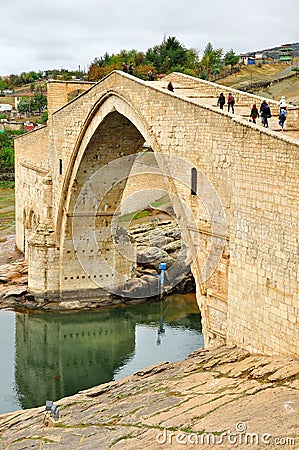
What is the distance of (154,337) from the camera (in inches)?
725

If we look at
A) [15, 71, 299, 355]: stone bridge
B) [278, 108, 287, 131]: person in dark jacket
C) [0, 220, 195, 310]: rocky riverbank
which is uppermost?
[278, 108, 287, 131]: person in dark jacket

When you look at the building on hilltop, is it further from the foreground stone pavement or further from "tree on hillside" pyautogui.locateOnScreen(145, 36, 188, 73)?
the foreground stone pavement

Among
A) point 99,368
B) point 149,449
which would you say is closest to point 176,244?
point 99,368

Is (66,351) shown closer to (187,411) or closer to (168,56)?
(187,411)

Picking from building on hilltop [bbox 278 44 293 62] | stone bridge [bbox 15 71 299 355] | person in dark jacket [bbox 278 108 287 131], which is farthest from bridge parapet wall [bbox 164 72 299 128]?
building on hilltop [bbox 278 44 293 62]

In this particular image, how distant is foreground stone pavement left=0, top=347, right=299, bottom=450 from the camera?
746 cm

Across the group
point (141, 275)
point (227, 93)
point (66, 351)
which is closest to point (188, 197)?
point (227, 93)

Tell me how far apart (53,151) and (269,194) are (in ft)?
40.1

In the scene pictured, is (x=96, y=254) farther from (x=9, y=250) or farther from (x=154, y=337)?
(x=9, y=250)

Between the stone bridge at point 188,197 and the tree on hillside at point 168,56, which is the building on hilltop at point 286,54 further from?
the stone bridge at point 188,197

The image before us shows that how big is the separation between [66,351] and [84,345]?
25.0 inches

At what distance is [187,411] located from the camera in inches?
331

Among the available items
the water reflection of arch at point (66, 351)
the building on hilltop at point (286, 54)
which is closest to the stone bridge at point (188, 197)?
the water reflection of arch at point (66, 351)

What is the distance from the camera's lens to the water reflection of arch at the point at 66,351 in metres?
15.3
